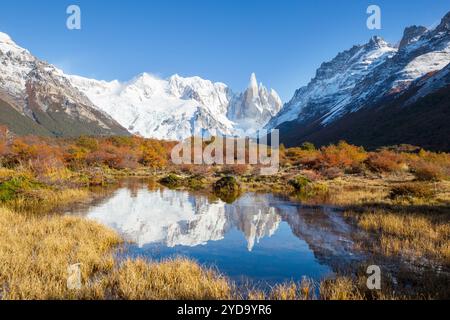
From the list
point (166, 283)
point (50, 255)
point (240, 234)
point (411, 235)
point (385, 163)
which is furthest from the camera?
point (385, 163)

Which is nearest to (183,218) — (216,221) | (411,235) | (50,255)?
(216,221)

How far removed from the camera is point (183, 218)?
2206 centimetres

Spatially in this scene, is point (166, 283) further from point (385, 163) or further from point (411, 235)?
point (385, 163)

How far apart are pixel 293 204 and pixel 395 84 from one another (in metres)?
176

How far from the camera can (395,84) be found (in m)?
179

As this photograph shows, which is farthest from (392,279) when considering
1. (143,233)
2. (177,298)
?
(143,233)

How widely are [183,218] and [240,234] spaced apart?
17.8ft

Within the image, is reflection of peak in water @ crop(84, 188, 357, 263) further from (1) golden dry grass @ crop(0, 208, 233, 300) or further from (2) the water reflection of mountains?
(1) golden dry grass @ crop(0, 208, 233, 300)

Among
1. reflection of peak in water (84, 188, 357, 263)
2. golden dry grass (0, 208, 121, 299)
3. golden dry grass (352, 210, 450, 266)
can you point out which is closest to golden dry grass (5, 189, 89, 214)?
reflection of peak in water (84, 188, 357, 263)

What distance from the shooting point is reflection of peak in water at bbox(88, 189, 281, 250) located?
55.2 feet

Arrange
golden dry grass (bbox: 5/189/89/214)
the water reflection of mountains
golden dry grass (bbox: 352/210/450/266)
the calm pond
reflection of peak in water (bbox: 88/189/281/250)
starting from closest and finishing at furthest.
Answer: the calm pond < golden dry grass (bbox: 352/210/450/266) < the water reflection of mountains < reflection of peak in water (bbox: 88/189/281/250) < golden dry grass (bbox: 5/189/89/214)

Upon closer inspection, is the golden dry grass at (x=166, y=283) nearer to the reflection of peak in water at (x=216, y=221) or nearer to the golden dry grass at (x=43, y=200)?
the reflection of peak in water at (x=216, y=221)
